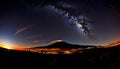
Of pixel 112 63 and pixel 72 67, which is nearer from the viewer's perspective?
pixel 112 63

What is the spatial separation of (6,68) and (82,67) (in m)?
8.55

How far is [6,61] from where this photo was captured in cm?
2222

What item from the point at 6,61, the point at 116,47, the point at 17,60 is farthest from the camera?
the point at 116,47

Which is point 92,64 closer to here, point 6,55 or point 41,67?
point 41,67

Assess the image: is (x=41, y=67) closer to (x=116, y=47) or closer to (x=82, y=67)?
(x=82, y=67)

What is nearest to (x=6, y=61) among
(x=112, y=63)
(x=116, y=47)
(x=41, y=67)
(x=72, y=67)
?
(x=41, y=67)

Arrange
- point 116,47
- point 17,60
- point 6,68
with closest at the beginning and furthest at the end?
1. point 6,68
2. point 17,60
3. point 116,47

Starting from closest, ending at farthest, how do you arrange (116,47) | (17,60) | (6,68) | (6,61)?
(6,68) → (6,61) → (17,60) → (116,47)

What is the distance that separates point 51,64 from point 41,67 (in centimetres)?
130

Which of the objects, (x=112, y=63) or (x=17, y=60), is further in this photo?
(x=17, y=60)

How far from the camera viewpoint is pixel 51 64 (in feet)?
78.2

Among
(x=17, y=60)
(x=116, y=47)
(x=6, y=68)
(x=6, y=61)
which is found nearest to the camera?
(x=6, y=68)

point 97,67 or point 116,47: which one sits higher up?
point 116,47

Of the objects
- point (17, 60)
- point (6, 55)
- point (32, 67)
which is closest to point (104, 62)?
point (32, 67)
